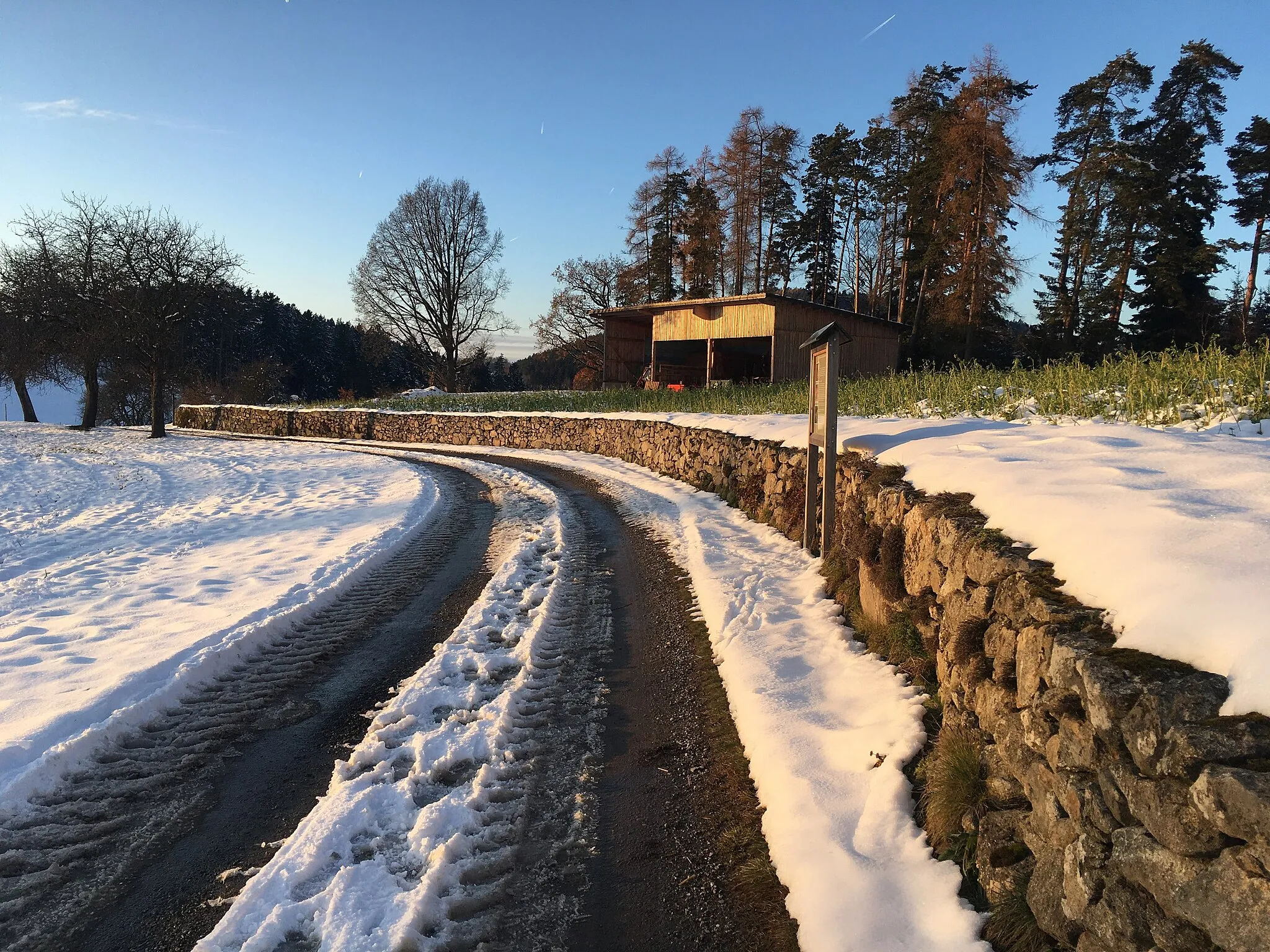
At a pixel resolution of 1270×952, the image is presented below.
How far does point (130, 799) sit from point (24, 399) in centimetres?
4048

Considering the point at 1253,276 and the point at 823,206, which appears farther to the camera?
the point at 823,206

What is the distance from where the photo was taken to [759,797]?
2.99 meters

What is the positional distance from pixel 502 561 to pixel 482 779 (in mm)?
3875

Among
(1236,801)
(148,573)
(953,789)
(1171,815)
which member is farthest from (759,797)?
(148,573)

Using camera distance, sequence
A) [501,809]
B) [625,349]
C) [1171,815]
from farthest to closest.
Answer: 1. [625,349]
2. [501,809]
3. [1171,815]

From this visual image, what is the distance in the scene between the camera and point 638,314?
25.5m

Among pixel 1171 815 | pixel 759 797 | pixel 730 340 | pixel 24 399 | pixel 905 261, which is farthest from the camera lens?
pixel 905 261

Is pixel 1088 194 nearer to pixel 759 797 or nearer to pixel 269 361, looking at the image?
pixel 759 797

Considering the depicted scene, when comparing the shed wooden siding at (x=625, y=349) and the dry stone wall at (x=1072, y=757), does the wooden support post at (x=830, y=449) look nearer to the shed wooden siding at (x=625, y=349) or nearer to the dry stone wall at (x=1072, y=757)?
the dry stone wall at (x=1072, y=757)

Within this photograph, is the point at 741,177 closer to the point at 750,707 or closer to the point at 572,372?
the point at 572,372

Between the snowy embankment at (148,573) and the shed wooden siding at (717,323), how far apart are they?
11255 millimetres

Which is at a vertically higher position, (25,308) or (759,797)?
(25,308)

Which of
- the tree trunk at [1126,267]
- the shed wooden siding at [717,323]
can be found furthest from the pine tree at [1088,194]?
the shed wooden siding at [717,323]

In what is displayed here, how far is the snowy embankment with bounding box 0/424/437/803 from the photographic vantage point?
363 centimetres
